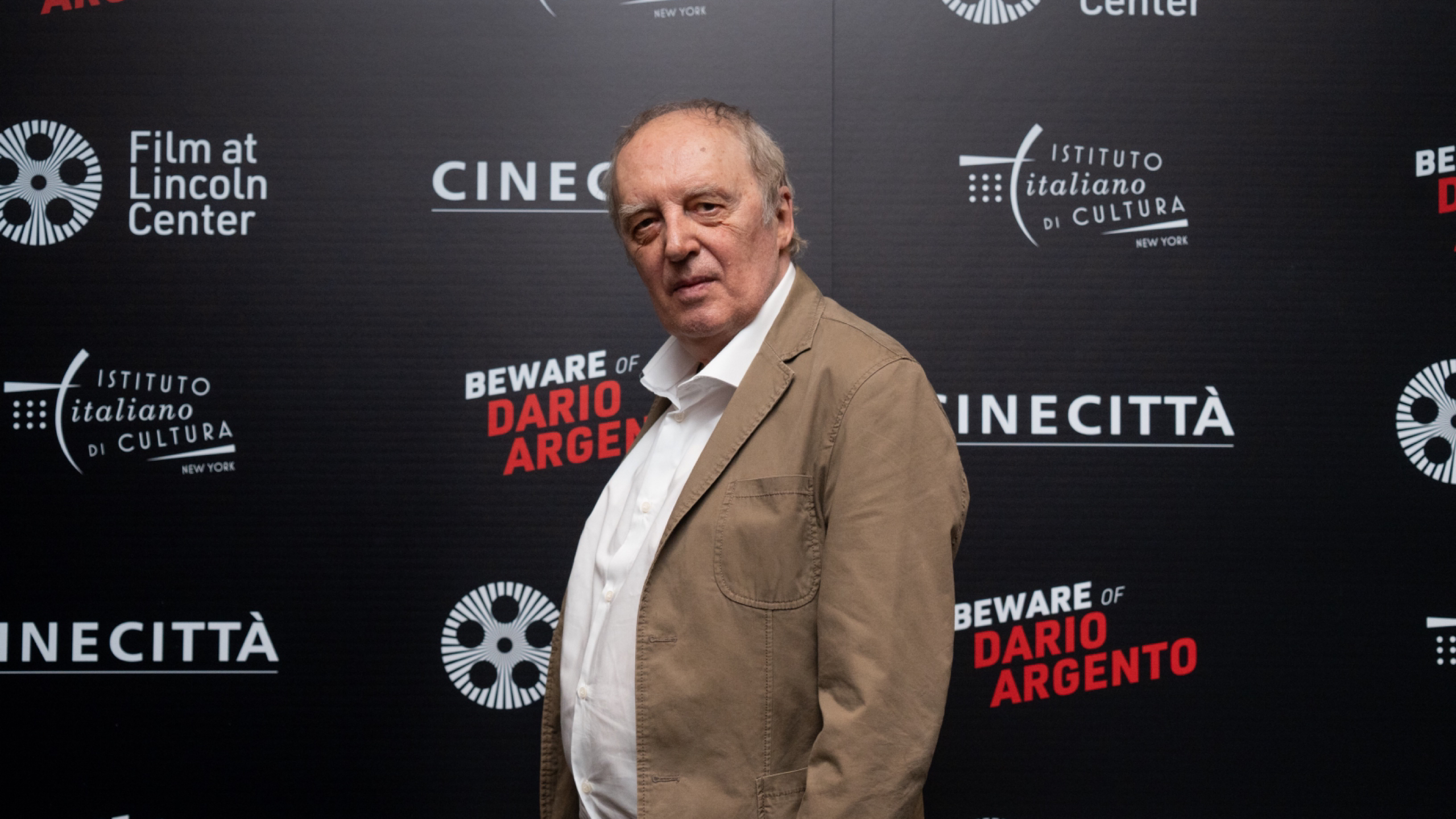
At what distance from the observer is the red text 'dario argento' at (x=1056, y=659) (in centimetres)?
197

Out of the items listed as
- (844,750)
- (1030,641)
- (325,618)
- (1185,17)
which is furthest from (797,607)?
(1185,17)

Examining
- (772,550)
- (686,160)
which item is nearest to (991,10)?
(686,160)

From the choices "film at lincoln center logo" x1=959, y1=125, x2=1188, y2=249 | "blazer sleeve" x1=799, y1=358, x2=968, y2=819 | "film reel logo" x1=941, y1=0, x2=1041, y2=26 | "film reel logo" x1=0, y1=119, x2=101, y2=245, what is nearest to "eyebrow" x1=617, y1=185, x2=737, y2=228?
"blazer sleeve" x1=799, y1=358, x2=968, y2=819

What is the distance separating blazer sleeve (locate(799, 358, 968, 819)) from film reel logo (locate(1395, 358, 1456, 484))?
151cm

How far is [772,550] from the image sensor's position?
101cm

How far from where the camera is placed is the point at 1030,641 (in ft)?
6.50

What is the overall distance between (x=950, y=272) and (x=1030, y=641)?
0.76m

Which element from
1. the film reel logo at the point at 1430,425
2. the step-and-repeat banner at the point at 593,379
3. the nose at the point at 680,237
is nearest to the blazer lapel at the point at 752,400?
the nose at the point at 680,237

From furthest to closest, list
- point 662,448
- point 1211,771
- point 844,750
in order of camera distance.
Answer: point 1211,771 → point 662,448 → point 844,750

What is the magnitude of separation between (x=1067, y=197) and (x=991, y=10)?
1.34ft

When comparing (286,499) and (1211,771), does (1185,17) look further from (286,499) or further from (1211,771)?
(286,499)

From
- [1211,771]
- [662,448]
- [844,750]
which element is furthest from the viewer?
[1211,771]

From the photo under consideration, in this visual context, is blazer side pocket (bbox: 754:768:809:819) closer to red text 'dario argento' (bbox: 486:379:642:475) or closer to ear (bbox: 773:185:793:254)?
ear (bbox: 773:185:793:254)

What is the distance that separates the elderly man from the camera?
0.95 m
